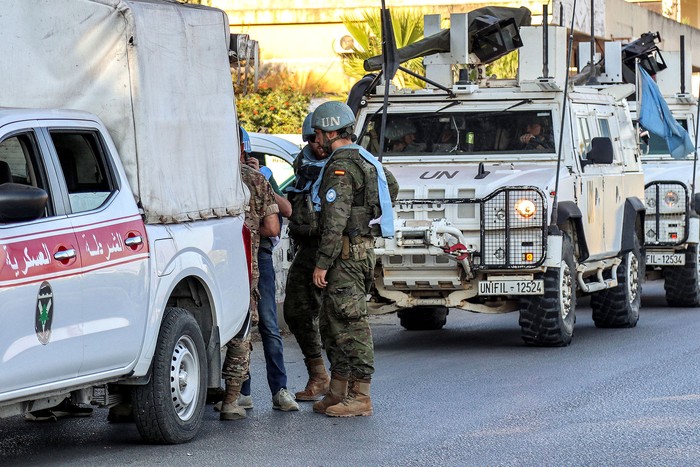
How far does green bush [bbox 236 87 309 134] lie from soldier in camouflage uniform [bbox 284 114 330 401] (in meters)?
15.8

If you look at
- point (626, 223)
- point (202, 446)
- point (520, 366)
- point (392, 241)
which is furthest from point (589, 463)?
point (626, 223)

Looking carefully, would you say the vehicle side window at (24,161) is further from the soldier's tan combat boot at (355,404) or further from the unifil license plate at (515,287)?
the unifil license plate at (515,287)

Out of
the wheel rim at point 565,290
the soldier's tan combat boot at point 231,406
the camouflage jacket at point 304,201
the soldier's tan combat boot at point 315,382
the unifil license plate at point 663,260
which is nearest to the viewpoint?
the soldier's tan combat boot at point 231,406

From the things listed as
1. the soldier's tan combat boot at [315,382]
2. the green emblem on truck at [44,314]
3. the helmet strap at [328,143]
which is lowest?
the soldier's tan combat boot at [315,382]

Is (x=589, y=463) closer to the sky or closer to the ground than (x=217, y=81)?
closer to the ground

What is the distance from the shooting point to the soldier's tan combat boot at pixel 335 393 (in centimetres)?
903

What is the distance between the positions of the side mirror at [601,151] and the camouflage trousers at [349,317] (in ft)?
15.3

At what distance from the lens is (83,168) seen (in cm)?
731

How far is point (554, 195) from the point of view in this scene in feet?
39.9

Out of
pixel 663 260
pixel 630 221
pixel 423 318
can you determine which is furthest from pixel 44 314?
pixel 663 260

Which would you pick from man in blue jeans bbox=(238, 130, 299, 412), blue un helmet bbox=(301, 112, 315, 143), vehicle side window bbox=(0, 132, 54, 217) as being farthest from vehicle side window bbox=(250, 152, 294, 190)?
vehicle side window bbox=(0, 132, 54, 217)

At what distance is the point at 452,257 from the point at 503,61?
13491 mm

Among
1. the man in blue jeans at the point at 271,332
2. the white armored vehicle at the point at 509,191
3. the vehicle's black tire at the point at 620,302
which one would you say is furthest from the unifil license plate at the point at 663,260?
the man in blue jeans at the point at 271,332

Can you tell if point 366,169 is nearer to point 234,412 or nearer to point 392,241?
point 234,412
